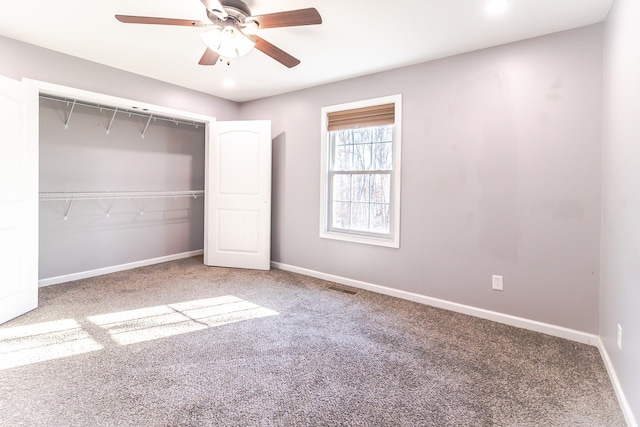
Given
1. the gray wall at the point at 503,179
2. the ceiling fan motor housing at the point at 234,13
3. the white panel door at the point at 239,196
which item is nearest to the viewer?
the ceiling fan motor housing at the point at 234,13

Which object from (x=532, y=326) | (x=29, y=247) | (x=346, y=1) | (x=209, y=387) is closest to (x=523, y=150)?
(x=532, y=326)

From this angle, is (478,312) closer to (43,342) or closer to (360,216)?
(360,216)

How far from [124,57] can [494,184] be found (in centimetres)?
378

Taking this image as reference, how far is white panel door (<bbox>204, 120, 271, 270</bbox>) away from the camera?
4.32 meters

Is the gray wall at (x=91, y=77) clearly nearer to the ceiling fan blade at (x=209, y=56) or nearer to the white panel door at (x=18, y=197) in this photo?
the white panel door at (x=18, y=197)

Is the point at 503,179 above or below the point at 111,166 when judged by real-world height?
below

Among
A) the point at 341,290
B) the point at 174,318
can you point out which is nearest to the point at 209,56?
the point at 174,318

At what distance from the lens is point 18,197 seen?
2.68m

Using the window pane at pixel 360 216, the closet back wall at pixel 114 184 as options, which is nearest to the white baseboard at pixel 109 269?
the closet back wall at pixel 114 184

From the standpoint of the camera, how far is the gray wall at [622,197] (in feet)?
5.22

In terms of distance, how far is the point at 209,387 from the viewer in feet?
6.00

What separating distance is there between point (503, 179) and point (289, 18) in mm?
2132

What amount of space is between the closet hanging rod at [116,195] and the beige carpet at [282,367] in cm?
106

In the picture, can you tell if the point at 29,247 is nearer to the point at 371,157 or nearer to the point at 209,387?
the point at 209,387
